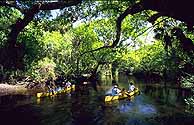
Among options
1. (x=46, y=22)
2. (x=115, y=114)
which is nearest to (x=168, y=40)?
(x=46, y=22)

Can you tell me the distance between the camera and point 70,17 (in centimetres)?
1469

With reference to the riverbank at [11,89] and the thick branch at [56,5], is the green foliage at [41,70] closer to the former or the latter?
the riverbank at [11,89]

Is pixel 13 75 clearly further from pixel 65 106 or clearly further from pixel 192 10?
pixel 192 10

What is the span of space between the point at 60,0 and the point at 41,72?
44.3 m

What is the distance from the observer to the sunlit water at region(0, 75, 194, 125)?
2438 cm

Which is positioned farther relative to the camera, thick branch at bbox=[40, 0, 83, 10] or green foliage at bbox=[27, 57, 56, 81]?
green foliage at bbox=[27, 57, 56, 81]

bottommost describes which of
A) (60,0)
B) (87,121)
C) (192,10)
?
(87,121)

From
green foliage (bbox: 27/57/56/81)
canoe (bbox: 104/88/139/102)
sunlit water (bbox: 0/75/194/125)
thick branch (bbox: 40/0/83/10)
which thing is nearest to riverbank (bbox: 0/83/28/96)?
green foliage (bbox: 27/57/56/81)

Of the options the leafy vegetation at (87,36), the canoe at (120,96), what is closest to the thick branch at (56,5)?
the leafy vegetation at (87,36)

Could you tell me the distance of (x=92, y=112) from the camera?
28938 millimetres

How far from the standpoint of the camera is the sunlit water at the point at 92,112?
2438 centimetres

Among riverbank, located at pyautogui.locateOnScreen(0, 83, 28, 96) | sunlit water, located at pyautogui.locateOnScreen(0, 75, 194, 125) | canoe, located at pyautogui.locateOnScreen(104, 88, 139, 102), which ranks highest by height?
riverbank, located at pyautogui.locateOnScreen(0, 83, 28, 96)

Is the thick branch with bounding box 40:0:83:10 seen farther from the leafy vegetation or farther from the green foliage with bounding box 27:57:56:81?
the green foliage with bounding box 27:57:56:81

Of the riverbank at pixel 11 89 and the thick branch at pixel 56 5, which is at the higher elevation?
the thick branch at pixel 56 5
